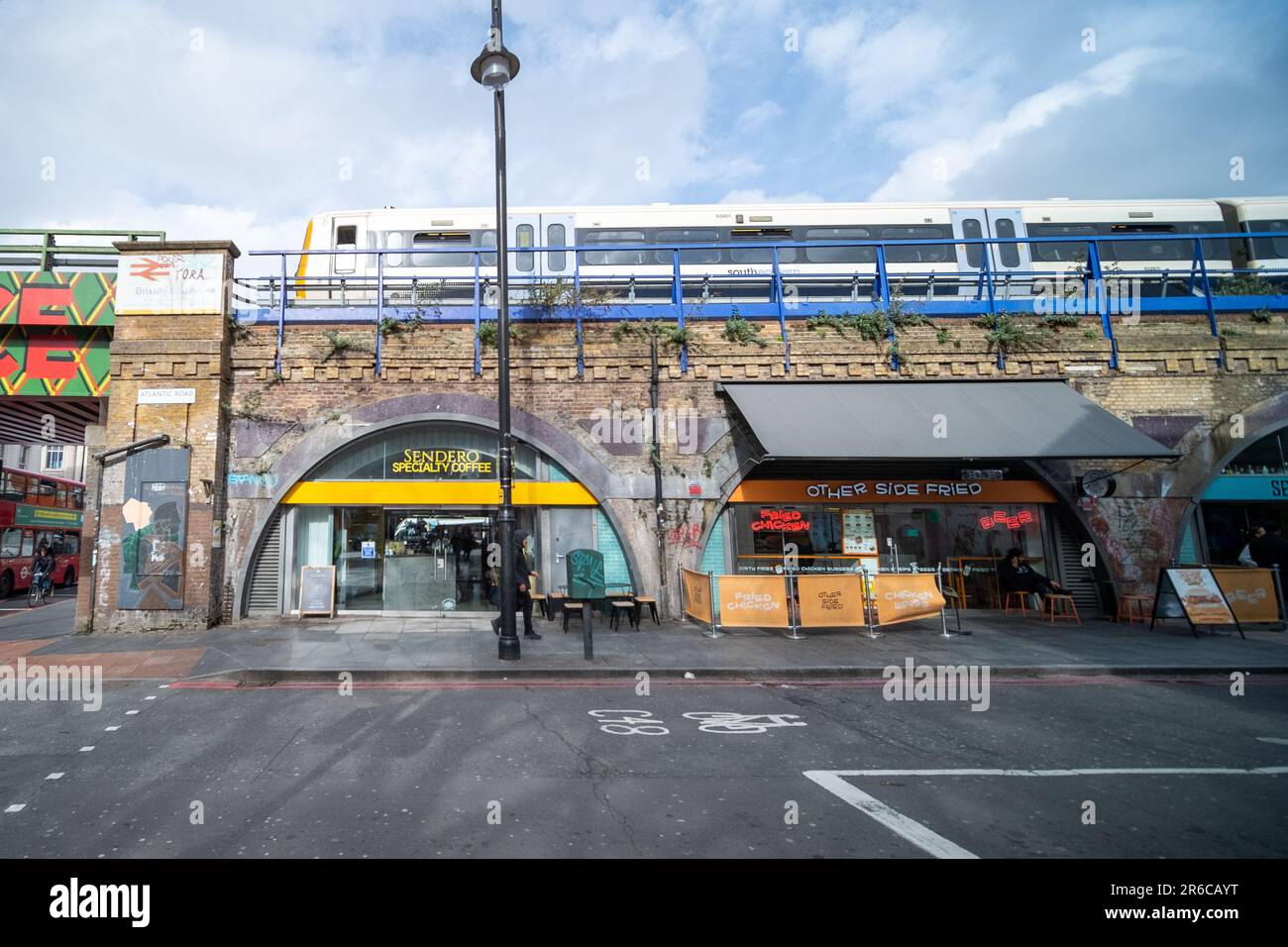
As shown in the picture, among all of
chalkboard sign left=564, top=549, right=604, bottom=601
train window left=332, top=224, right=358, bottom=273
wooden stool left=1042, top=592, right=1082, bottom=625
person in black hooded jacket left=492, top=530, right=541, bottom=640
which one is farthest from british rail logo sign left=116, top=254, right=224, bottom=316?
wooden stool left=1042, top=592, right=1082, bottom=625

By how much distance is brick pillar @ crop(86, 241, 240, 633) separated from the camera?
11109mm

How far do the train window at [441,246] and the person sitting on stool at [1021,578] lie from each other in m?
14.3

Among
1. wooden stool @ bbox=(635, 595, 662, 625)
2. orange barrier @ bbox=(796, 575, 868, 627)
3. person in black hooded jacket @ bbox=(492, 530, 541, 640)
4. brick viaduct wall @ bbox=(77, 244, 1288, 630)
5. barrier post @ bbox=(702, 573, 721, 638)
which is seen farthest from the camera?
brick viaduct wall @ bbox=(77, 244, 1288, 630)

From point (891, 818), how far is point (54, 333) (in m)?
16.9

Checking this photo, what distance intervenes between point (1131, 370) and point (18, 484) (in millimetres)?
34089

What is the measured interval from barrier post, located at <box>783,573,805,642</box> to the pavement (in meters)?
0.22

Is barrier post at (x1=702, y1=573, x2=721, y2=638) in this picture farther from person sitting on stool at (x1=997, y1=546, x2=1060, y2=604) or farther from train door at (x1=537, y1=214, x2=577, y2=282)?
train door at (x1=537, y1=214, x2=577, y2=282)

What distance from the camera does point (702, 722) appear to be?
20.7ft

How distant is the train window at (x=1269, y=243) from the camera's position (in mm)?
16328

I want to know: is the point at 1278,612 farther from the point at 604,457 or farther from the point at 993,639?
the point at 604,457

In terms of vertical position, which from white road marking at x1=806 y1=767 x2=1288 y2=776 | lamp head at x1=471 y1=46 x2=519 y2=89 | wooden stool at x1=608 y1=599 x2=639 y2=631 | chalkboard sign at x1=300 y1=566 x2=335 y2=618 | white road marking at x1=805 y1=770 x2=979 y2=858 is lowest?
white road marking at x1=806 y1=767 x2=1288 y2=776

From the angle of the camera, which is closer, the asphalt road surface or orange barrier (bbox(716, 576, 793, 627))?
the asphalt road surface

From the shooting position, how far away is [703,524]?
12352 mm
